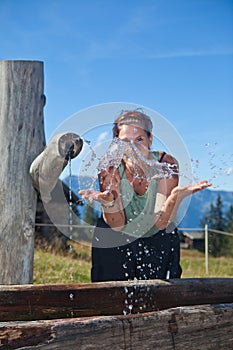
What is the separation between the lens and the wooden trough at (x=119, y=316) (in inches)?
62.1

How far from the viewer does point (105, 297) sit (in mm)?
2357

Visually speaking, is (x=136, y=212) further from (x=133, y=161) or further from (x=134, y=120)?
(x=134, y=120)

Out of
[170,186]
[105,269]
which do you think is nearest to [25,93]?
[170,186]

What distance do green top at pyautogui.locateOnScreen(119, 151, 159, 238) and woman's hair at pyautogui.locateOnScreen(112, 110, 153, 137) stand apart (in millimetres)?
236

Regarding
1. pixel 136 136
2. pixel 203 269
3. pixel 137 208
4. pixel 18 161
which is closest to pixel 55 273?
pixel 137 208

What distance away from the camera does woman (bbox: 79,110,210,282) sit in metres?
2.76

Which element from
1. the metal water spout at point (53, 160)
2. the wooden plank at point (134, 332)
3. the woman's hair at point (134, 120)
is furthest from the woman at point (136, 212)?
the wooden plank at point (134, 332)

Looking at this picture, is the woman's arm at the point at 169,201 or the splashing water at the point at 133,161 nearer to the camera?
the woman's arm at the point at 169,201

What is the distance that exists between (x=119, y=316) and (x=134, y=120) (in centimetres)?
133

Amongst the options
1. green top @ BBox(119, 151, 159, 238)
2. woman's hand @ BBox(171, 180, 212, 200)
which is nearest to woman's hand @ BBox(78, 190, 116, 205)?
green top @ BBox(119, 151, 159, 238)

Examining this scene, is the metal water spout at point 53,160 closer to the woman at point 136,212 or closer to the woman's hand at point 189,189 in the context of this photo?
the woman at point 136,212

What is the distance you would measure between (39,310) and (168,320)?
A: 0.67 m

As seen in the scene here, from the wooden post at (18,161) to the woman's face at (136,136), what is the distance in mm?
569

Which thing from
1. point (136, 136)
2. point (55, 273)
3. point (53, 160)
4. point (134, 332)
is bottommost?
point (55, 273)
